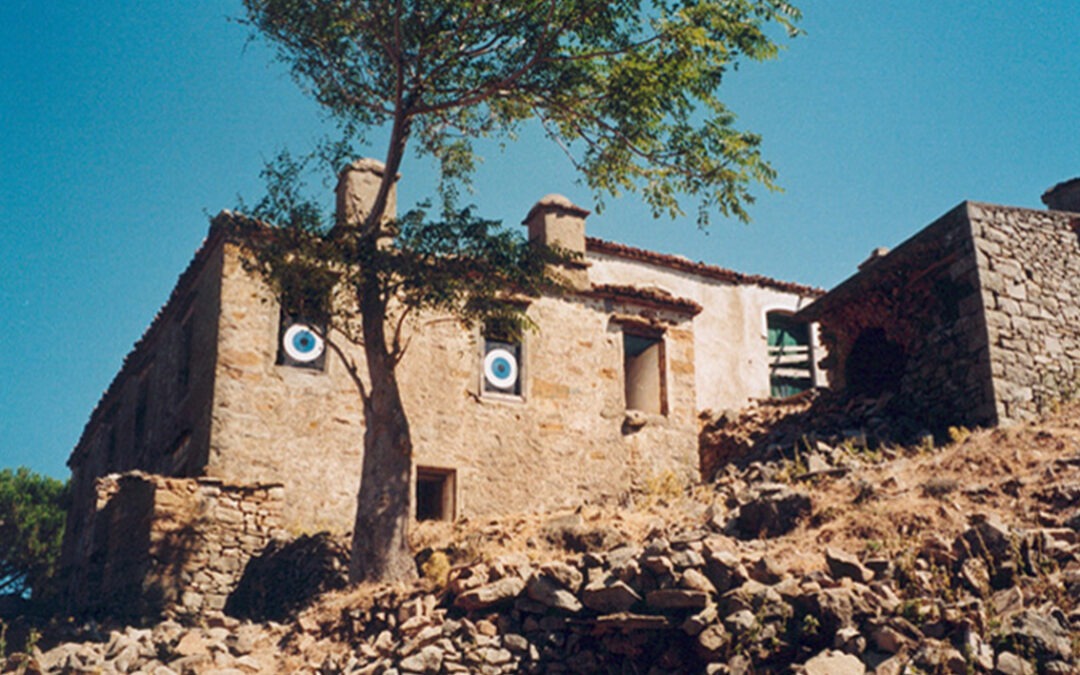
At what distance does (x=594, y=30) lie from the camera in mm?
13016

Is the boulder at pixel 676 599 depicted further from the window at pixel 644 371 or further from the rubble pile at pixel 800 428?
the window at pixel 644 371

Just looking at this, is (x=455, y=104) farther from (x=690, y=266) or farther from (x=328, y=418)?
(x=690, y=266)

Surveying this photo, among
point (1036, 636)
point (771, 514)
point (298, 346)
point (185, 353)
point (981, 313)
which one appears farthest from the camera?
point (185, 353)

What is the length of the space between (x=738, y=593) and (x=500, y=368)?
30.8 feet

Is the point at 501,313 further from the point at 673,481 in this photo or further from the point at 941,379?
the point at 941,379

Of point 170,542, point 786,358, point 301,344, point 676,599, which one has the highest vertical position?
point 786,358

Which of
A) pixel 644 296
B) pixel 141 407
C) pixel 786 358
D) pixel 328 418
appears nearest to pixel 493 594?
pixel 328 418

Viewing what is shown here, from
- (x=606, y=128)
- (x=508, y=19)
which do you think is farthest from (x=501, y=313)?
(x=508, y=19)

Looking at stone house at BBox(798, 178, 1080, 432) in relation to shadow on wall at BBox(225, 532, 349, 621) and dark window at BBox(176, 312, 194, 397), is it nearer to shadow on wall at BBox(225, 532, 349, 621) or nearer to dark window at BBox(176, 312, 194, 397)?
shadow on wall at BBox(225, 532, 349, 621)

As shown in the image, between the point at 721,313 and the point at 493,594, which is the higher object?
the point at 721,313

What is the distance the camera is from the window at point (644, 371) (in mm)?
18953

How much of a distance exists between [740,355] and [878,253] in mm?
4232

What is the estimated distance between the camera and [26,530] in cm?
2989

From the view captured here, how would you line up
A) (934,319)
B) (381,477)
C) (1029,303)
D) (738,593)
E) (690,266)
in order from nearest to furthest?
(738,593) → (381,477) → (1029,303) → (934,319) → (690,266)
